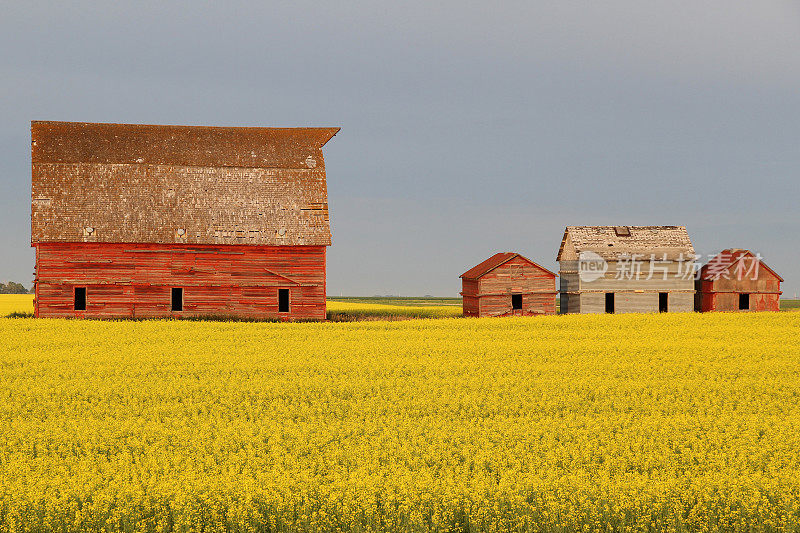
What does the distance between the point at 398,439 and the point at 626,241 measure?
1489 inches

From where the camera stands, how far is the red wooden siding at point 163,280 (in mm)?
36094

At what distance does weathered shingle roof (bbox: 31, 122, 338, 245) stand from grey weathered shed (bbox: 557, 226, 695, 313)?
16841 millimetres

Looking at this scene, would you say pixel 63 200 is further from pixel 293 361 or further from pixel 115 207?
pixel 293 361

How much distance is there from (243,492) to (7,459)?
4545 millimetres

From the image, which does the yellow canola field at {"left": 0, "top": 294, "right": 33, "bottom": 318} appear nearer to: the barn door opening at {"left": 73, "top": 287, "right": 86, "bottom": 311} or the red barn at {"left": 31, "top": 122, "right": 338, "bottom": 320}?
the barn door opening at {"left": 73, "top": 287, "right": 86, "bottom": 311}

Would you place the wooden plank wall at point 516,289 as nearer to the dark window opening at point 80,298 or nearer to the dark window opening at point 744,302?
the dark window opening at point 744,302

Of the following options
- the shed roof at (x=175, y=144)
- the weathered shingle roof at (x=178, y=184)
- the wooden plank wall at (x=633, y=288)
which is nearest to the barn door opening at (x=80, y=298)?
the weathered shingle roof at (x=178, y=184)

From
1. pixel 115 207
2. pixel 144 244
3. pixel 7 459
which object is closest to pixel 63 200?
pixel 115 207

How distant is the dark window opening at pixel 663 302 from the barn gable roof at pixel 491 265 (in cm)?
900

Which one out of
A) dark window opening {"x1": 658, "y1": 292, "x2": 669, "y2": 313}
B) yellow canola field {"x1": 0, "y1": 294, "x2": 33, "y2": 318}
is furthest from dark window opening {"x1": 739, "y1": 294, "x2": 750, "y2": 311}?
yellow canola field {"x1": 0, "y1": 294, "x2": 33, "y2": 318}

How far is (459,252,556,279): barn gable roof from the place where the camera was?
40531mm

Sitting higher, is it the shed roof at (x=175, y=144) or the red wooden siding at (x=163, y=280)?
the shed roof at (x=175, y=144)

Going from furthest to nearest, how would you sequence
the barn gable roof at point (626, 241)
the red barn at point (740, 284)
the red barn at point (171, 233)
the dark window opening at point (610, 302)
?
the red barn at point (740, 284) < the barn gable roof at point (626, 241) < the dark window opening at point (610, 302) < the red barn at point (171, 233)

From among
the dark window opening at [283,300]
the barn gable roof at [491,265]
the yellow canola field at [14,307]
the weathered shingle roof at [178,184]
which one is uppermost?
the weathered shingle roof at [178,184]
